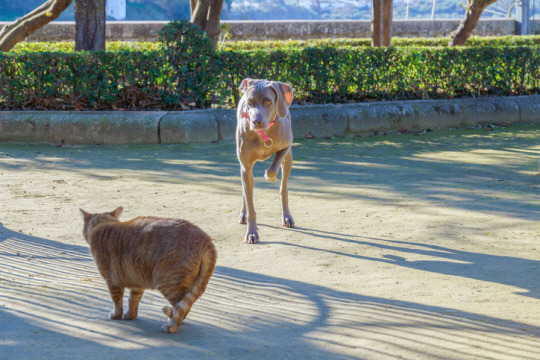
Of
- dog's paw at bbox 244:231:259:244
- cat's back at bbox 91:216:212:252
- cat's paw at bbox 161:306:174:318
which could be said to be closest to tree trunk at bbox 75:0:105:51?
dog's paw at bbox 244:231:259:244

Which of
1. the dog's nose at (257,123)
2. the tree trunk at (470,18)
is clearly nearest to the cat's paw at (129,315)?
the dog's nose at (257,123)

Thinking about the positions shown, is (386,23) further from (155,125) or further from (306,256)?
(306,256)

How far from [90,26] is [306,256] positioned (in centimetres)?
Result: 940

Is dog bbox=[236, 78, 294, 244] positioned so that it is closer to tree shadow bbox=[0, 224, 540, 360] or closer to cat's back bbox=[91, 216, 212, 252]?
tree shadow bbox=[0, 224, 540, 360]

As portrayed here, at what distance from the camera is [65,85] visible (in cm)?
1246

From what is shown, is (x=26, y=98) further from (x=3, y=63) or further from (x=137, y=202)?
(x=137, y=202)

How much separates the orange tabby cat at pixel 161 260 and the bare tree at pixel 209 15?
426 inches

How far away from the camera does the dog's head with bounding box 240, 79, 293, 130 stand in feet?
19.4

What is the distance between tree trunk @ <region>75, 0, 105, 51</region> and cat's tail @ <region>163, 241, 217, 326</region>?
10.6 metres

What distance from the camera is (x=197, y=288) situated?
4027 mm

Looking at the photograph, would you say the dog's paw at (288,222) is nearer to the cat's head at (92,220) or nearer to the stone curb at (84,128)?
the cat's head at (92,220)

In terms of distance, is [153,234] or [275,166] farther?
[275,166]

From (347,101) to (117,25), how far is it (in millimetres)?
12206

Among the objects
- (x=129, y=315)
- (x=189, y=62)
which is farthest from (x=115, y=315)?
(x=189, y=62)
